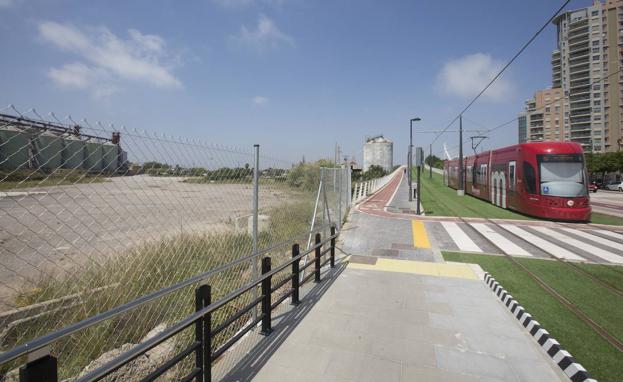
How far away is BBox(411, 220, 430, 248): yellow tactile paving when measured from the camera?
997 cm

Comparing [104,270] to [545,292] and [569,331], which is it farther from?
[545,292]

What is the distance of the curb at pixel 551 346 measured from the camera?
3.12 metres

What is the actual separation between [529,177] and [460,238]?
19.5ft

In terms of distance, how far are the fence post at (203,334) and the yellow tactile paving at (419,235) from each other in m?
8.04

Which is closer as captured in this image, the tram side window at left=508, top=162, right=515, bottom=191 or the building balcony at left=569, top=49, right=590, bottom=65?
the tram side window at left=508, top=162, right=515, bottom=191

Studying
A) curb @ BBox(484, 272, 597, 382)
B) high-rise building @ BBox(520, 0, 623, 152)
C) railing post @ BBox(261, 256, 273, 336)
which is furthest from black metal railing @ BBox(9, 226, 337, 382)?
high-rise building @ BBox(520, 0, 623, 152)

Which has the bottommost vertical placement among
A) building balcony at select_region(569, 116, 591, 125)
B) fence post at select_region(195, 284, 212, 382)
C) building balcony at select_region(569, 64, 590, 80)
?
fence post at select_region(195, 284, 212, 382)

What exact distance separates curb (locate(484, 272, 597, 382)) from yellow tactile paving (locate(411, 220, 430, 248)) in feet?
15.0

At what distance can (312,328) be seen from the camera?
13.8 ft

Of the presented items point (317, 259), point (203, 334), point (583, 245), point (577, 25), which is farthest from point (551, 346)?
point (577, 25)

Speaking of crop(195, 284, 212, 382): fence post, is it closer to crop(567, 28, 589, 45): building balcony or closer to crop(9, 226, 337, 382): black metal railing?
crop(9, 226, 337, 382): black metal railing

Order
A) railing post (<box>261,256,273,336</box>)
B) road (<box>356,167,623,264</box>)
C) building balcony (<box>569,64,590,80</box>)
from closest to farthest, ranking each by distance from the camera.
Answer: railing post (<box>261,256,273,336</box>), road (<box>356,167,623,264</box>), building balcony (<box>569,64,590,80</box>)

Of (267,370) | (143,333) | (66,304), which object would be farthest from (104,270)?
(267,370)

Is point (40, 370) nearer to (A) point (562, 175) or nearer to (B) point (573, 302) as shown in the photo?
(B) point (573, 302)
